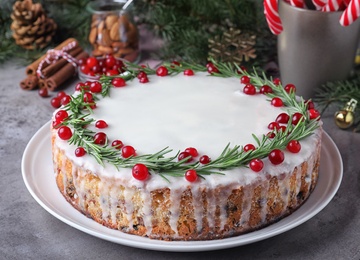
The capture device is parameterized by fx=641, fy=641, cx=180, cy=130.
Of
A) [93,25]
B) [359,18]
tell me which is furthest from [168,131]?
[93,25]

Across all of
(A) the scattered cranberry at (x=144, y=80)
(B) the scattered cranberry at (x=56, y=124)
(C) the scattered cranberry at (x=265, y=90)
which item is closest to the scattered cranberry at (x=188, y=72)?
(A) the scattered cranberry at (x=144, y=80)

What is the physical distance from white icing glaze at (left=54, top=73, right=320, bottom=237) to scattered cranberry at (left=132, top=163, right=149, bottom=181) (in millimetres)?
12

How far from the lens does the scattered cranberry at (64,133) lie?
1.58 metres

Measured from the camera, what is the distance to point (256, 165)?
1445mm

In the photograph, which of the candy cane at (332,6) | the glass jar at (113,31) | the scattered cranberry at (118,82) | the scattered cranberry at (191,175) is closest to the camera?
the scattered cranberry at (191,175)

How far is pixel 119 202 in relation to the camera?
4.84 feet

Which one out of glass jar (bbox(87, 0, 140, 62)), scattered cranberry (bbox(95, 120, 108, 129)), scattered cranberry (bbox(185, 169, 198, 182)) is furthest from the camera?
glass jar (bbox(87, 0, 140, 62))

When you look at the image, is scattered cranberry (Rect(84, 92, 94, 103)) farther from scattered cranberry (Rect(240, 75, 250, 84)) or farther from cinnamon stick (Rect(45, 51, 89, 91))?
cinnamon stick (Rect(45, 51, 89, 91))

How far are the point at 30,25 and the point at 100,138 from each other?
→ 118 cm

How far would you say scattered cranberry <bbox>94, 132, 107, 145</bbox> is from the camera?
155cm

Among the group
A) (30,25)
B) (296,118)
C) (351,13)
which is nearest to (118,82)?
(296,118)

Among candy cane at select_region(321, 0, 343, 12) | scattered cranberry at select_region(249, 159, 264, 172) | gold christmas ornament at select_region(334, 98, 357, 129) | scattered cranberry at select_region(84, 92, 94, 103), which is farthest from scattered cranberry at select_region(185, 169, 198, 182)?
candy cane at select_region(321, 0, 343, 12)

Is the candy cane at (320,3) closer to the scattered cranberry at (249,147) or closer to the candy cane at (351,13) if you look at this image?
the candy cane at (351,13)

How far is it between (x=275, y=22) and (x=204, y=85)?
1.29ft
